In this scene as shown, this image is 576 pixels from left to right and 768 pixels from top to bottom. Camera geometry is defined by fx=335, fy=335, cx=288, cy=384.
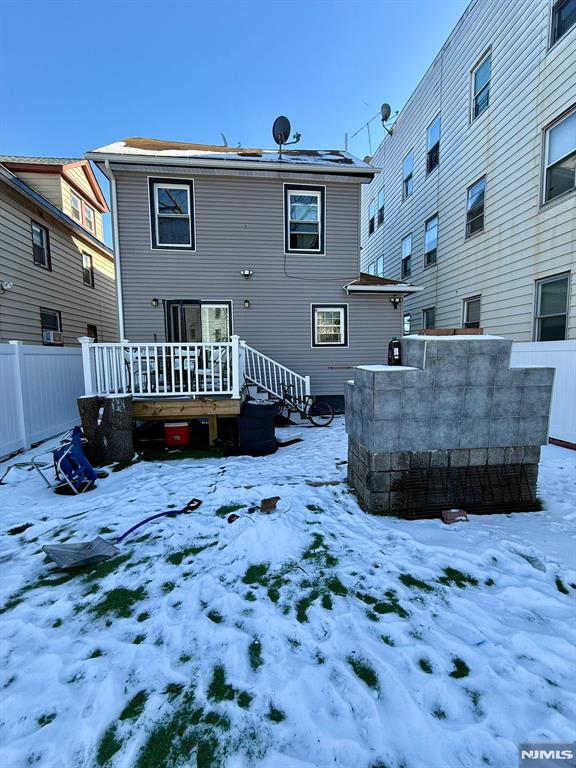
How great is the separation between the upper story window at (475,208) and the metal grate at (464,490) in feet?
24.8

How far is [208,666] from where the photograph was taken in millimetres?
1708

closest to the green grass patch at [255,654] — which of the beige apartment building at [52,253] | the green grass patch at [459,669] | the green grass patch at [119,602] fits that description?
the green grass patch at [119,602]

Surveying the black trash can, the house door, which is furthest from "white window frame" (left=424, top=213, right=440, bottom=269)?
the black trash can

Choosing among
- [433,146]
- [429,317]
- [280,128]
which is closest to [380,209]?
[433,146]

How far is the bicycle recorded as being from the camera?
7691 mm

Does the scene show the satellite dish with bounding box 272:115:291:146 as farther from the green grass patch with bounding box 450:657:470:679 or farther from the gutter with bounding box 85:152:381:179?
the green grass patch with bounding box 450:657:470:679

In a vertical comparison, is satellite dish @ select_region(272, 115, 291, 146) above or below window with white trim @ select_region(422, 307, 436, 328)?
above

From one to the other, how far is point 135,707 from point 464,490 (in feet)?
10.0

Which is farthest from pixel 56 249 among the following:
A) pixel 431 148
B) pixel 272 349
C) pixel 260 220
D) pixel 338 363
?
pixel 431 148

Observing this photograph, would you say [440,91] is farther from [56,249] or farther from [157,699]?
[157,699]

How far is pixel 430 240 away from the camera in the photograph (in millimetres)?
11008

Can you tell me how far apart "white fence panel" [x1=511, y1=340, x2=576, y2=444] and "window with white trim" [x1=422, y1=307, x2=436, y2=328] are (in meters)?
5.24

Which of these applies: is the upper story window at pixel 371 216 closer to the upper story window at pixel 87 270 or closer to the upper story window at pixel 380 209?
the upper story window at pixel 380 209
